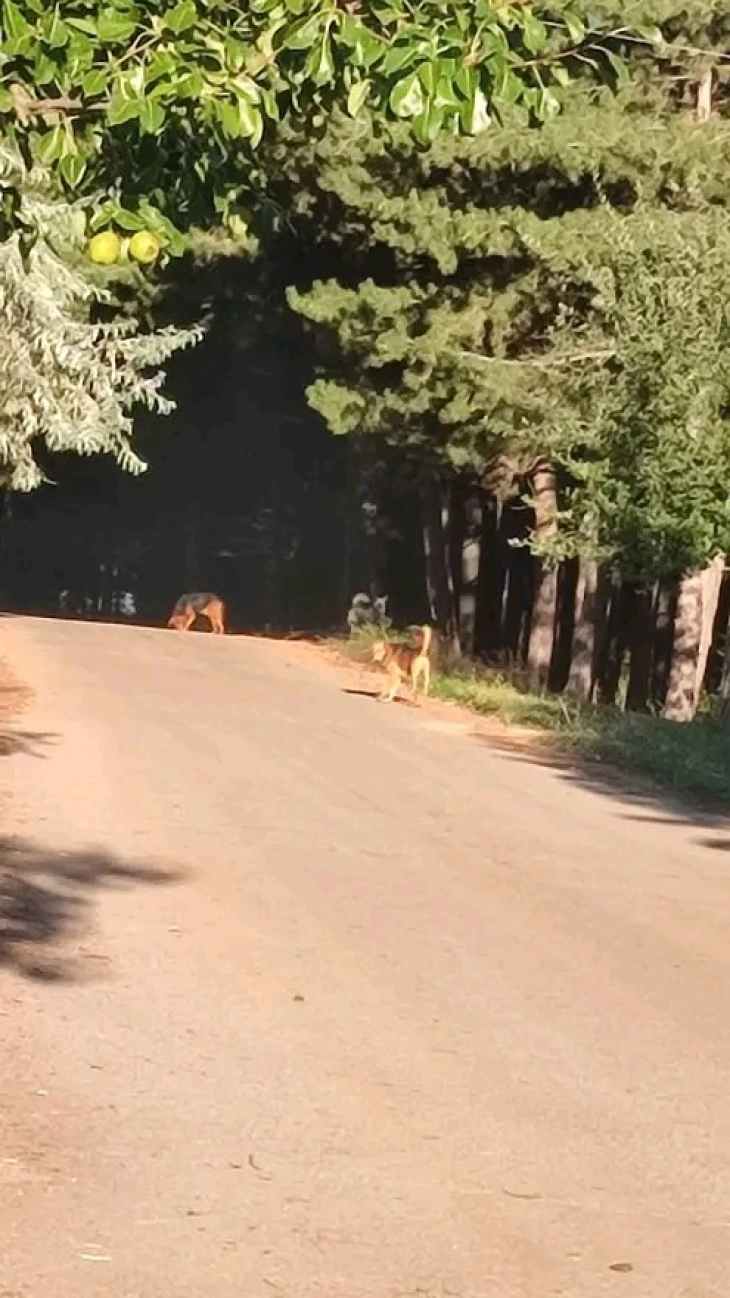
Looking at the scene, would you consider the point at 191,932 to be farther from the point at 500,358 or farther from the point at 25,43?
the point at 500,358

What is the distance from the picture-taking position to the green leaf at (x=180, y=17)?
5.95 metres

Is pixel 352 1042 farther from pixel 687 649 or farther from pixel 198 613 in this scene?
pixel 198 613

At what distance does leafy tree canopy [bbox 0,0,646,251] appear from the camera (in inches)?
230

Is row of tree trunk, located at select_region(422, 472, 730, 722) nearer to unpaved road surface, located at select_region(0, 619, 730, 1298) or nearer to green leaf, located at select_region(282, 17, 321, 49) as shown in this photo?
unpaved road surface, located at select_region(0, 619, 730, 1298)

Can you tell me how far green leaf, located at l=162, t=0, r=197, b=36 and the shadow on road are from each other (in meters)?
11.5

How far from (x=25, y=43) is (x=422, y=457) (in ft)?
93.3

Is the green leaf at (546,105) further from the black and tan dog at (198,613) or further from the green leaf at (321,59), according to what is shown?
the black and tan dog at (198,613)

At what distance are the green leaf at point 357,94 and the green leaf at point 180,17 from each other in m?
0.47

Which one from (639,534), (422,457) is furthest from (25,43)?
(422,457)

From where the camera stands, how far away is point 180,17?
5.96 m

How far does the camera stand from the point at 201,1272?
634 cm

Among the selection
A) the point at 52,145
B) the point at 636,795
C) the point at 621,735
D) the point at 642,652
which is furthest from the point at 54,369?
the point at 642,652

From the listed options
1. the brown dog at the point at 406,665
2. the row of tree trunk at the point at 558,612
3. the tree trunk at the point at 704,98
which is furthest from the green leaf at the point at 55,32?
the tree trunk at the point at 704,98

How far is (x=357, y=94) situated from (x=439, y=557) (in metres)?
35.3
